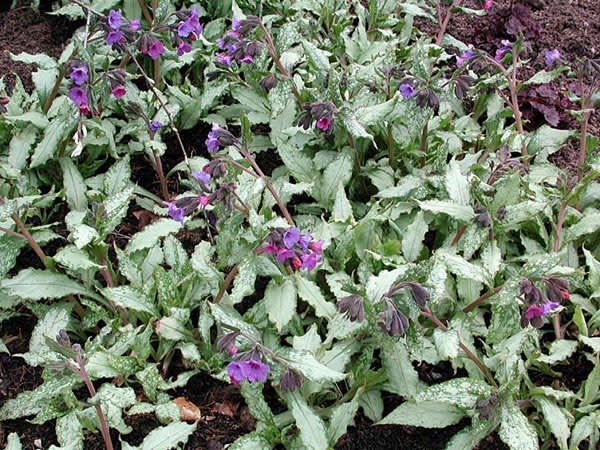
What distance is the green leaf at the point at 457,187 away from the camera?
10.9 ft

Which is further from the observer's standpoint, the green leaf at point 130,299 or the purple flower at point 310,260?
the green leaf at point 130,299

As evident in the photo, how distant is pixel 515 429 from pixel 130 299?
64.6 inches

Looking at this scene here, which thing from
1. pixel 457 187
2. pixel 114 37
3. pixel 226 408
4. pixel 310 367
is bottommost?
pixel 226 408

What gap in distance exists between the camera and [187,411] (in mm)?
3072

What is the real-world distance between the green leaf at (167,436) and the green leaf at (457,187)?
1.50 m

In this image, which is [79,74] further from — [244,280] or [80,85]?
[244,280]

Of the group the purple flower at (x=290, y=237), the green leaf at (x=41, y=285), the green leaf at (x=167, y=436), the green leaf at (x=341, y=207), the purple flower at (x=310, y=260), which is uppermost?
the purple flower at (x=290, y=237)

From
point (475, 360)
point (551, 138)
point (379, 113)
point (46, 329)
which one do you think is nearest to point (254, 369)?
point (475, 360)

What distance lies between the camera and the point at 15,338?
3367 mm

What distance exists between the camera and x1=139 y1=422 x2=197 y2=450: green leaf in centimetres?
278

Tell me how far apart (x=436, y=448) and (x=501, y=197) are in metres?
A: 1.12

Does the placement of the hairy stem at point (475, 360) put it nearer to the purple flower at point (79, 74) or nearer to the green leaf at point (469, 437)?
the green leaf at point (469, 437)

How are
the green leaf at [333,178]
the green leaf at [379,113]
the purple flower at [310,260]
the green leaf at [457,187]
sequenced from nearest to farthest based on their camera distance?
the purple flower at [310,260]
the green leaf at [457,187]
the green leaf at [379,113]
the green leaf at [333,178]

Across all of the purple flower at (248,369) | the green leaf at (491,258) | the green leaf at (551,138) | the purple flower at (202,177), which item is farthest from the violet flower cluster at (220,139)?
the green leaf at (551,138)
